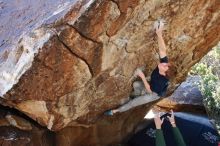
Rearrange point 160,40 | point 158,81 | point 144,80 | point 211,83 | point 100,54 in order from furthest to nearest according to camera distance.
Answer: point 211,83 → point 144,80 → point 158,81 → point 160,40 → point 100,54

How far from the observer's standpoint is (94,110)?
20.3 feet

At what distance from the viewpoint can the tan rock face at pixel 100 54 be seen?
4852 millimetres

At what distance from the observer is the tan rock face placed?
4.85m

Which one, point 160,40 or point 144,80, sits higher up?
point 160,40

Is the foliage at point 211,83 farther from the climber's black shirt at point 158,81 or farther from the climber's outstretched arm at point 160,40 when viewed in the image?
the climber's outstretched arm at point 160,40

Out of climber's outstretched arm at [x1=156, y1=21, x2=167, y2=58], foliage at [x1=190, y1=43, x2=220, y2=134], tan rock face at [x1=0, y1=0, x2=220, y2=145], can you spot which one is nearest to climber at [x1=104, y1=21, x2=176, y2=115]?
climber's outstretched arm at [x1=156, y1=21, x2=167, y2=58]

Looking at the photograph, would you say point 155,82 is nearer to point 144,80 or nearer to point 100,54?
point 144,80

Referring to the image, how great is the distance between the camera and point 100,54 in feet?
17.2

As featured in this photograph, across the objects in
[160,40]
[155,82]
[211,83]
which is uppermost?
[160,40]

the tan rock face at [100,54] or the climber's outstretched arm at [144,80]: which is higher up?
the tan rock face at [100,54]

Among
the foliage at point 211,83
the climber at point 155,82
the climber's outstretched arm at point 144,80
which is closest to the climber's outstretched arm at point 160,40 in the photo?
the climber at point 155,82

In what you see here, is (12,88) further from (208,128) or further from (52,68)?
(208,128)

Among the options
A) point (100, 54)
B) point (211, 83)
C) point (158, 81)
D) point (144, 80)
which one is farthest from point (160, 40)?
point (211, 83)

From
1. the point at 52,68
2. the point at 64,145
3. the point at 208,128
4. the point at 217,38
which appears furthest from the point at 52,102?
the point at 208,128
